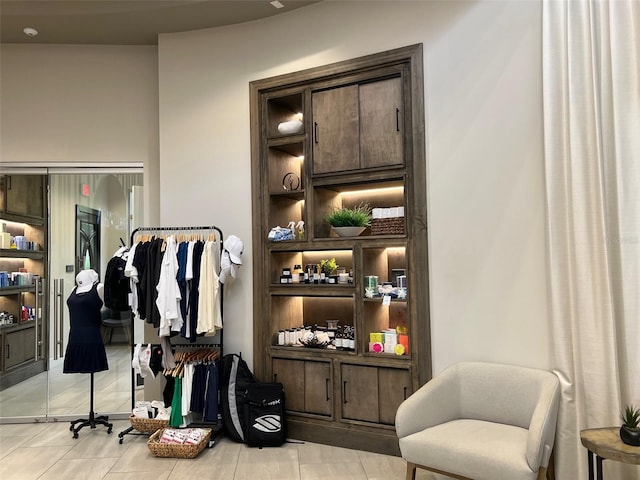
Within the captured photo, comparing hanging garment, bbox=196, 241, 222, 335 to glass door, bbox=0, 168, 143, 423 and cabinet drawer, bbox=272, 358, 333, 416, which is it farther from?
glass door, bbox=0, 168, 143, 423

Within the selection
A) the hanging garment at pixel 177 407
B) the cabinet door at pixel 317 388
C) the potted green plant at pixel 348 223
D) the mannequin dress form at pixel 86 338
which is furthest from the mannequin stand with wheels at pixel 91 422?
the potted green plant at pixel 348 223

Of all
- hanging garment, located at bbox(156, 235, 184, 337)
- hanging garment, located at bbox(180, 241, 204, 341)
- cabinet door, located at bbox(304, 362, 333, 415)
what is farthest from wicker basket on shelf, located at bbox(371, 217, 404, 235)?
hanging garment, located at bbox(156, 235, 184, 337)

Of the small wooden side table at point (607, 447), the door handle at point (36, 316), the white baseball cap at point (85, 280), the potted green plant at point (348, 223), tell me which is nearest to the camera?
the small wooden side table at point (607, 447)

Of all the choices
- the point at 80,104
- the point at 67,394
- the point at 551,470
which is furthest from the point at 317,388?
the point at 80,104

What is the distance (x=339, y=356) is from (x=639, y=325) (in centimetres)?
204

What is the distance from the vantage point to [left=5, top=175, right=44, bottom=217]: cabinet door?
479 centimetres

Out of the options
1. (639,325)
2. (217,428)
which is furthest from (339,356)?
(639,325)

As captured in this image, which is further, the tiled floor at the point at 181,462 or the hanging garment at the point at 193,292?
the hanging garment at the point at 193,292

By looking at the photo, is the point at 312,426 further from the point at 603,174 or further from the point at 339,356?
the point at 603,174

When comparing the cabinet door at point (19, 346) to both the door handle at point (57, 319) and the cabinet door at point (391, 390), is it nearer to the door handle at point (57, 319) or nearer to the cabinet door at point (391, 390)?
the door handle at point (57, 319)

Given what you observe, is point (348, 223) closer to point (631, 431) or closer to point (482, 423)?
point (482, 423)

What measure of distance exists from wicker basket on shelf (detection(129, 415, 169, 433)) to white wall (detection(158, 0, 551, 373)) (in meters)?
0.83

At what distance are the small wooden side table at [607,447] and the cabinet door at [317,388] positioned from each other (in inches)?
74.4

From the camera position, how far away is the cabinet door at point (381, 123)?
3648 mm
